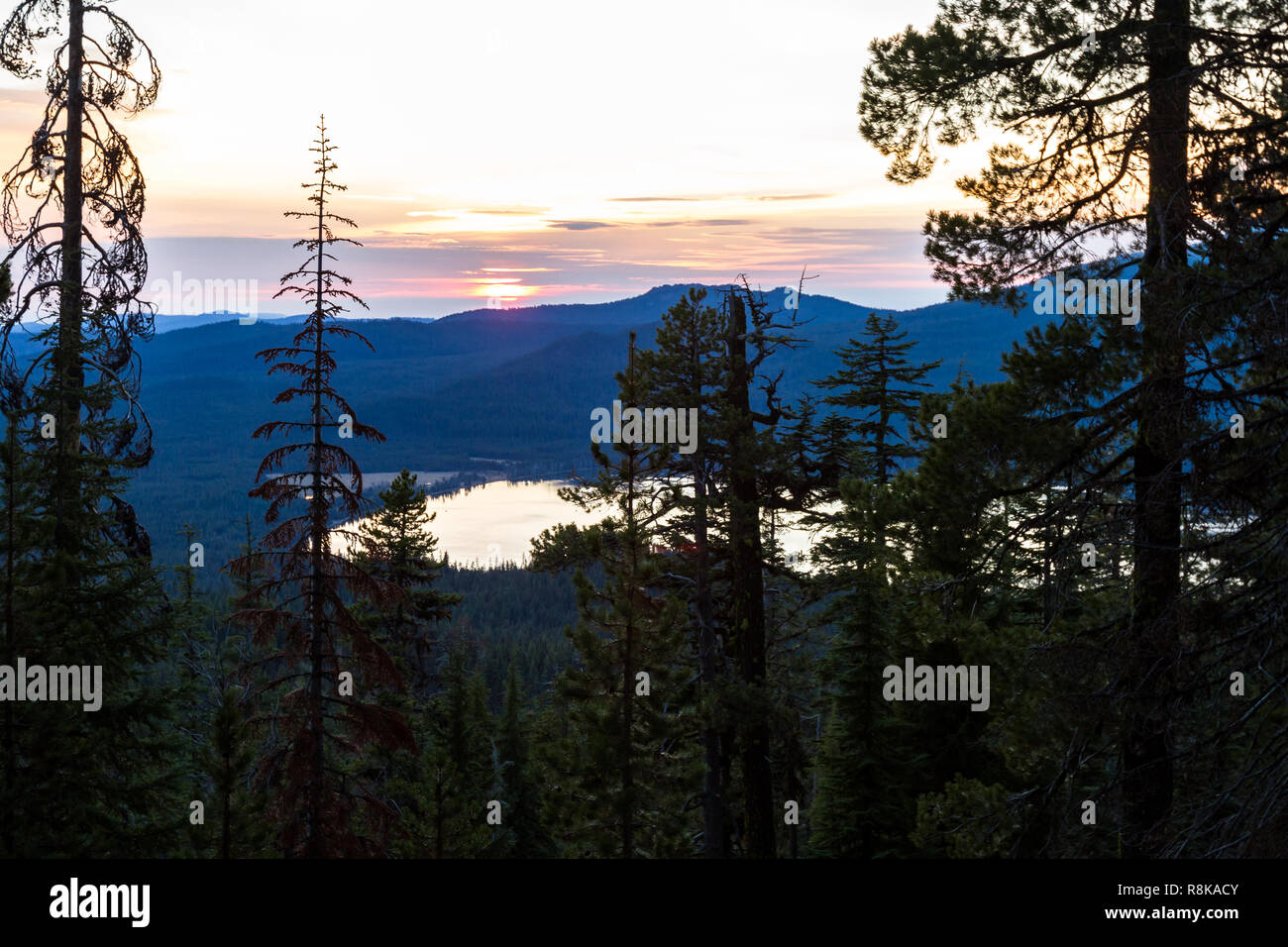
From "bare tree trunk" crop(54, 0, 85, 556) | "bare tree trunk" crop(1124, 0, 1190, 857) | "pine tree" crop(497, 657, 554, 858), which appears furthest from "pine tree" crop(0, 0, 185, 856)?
"pine tree" crop(497, 657, 554, 858)

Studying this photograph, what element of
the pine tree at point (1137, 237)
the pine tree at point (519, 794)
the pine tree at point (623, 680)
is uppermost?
the pine tree at point (1137, 237)

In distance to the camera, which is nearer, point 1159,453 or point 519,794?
point 1159,453

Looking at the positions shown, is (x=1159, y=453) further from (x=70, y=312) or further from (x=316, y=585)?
(x=70, y=312)

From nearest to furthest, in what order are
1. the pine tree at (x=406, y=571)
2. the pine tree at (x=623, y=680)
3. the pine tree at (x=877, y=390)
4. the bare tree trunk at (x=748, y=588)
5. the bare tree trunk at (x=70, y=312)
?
the bare tree trunk at (x=70, y=312)
the pine tree at (x=623, y=680)
the bare tree trunk at (x=748, y=588)
the pine tree at (x=877, y=390)
the pine tree at (x=406, y=571)

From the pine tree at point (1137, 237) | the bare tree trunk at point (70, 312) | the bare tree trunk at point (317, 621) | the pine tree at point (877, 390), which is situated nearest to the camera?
the pine tree at point (1137, 237)

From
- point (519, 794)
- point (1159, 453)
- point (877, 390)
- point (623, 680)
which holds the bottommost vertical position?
point (519, 794)

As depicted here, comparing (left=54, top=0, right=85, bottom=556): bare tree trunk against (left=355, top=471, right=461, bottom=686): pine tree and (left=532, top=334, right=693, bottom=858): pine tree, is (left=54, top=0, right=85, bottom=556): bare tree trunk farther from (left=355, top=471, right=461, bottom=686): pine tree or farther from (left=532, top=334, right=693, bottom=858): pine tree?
(left=355, top=471, right=461, bottom=686): pine tree

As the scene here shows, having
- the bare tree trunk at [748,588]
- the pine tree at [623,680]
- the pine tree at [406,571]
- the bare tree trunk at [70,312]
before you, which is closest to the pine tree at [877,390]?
the bare tree trunk at [748,588]

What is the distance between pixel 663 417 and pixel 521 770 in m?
21.1

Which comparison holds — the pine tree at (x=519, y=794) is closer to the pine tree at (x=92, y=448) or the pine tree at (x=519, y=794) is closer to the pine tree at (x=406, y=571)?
the pine tree at (x=406, y=571)

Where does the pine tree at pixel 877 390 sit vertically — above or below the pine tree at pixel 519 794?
above

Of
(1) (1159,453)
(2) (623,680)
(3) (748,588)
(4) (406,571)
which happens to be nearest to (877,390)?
(3) (748,588)
